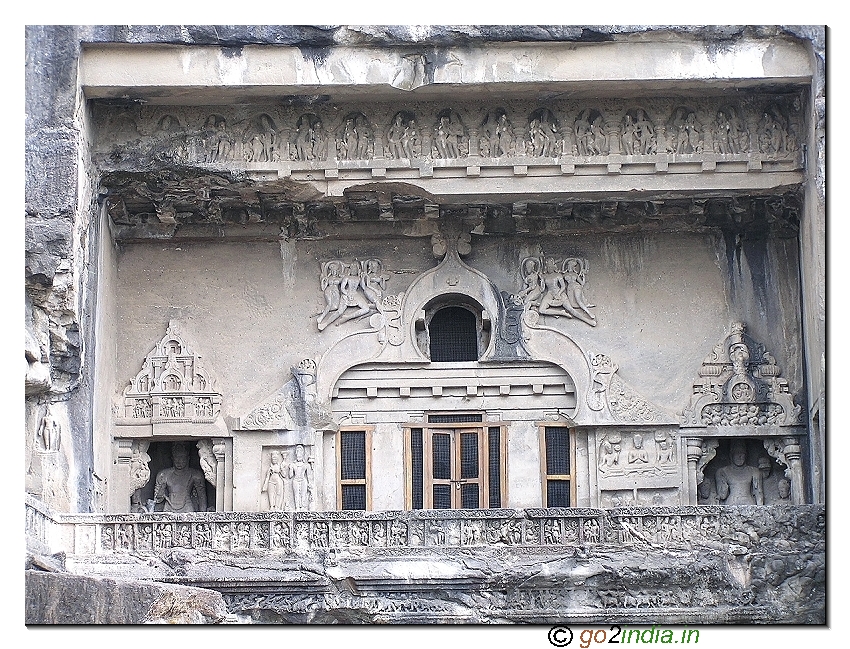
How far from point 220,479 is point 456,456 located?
2.32m

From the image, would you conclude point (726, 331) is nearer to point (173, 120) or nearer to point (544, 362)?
point (544, 362)

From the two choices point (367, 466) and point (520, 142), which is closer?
point (520, 142)

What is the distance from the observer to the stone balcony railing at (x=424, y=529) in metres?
15.7

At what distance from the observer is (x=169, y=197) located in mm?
17172

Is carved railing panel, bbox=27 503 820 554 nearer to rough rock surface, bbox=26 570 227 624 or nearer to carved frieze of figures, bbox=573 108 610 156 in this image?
rough rock surface, bbox=26 570 227 624

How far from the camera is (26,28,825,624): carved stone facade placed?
15680mm

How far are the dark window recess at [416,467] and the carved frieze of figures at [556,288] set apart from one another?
66.9 inches

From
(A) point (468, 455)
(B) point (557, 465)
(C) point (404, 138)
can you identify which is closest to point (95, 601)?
(A) point (468, 455)

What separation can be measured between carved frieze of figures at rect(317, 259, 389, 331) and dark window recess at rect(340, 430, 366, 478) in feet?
3.67

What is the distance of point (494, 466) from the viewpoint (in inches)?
687

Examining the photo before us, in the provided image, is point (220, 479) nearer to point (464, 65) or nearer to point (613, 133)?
point (464, 65)

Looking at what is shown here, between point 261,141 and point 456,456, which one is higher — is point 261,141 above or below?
above

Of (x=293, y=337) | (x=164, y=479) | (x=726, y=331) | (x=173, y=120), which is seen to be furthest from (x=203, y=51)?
(x=726, y=331)

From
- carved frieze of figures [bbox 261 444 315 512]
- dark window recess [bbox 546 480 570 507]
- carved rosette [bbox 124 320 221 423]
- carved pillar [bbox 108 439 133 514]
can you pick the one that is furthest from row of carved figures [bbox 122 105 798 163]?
dark window recess [bbox 546 480 570 507]
